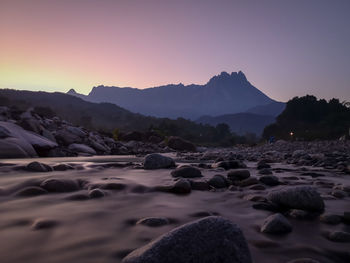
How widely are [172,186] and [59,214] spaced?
1890 mm

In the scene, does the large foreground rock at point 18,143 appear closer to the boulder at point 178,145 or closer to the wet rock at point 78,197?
the wet rock at point 78,197

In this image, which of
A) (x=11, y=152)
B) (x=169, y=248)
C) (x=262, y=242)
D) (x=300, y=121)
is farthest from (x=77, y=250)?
(x=300, y=121)

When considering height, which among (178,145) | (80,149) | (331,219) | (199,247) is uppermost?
(199,247)

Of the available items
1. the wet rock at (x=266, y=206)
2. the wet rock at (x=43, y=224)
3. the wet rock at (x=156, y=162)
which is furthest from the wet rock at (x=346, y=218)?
the wet rock at (x=156, y=162)

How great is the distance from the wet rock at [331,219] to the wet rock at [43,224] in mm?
2688

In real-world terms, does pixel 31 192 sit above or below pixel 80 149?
above

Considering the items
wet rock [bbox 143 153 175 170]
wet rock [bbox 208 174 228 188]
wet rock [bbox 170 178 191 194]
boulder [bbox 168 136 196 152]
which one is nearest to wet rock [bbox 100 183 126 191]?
wet rock [bbox 170 178 191 194]

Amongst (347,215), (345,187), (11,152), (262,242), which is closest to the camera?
(262,242)

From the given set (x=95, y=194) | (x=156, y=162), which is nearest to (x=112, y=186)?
(x=95, y=194)

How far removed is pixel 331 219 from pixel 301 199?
16.2 inches

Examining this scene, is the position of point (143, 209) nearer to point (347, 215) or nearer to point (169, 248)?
point (169, 248)

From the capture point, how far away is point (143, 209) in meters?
3.05

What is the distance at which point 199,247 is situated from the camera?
5.22ft

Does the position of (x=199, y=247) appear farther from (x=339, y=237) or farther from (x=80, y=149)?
(x=80, y=149)
